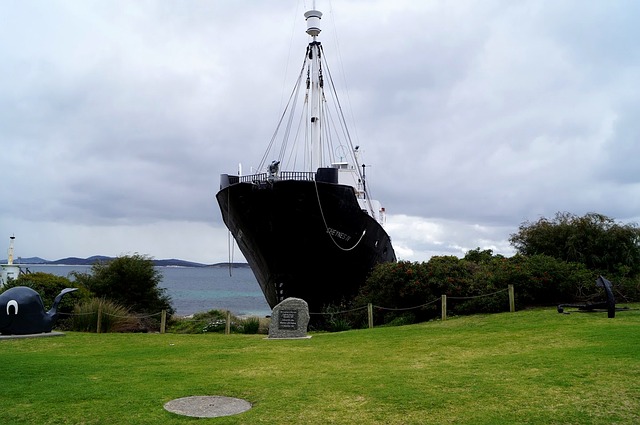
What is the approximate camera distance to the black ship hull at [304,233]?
2081cm

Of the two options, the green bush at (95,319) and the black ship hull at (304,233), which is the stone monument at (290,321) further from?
the green bush at (95,319)

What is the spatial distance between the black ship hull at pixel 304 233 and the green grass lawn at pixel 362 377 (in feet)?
26.9

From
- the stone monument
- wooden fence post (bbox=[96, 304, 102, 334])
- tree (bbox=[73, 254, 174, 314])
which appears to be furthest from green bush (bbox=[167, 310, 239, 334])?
the stone monument

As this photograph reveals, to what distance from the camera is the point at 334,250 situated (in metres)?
21.6

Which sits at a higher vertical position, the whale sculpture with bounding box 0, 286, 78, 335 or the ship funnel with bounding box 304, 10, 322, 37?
the ship funnel with bounding box 304, 10, 322, 37

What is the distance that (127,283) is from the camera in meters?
25.4

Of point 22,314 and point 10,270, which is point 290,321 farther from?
point 10,270

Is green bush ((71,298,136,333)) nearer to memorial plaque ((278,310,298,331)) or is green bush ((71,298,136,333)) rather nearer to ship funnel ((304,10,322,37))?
memorial plaque ((278,310,298,331))

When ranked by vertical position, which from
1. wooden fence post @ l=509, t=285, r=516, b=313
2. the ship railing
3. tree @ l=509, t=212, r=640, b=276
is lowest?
wooden fence post @ l=509, t=285, r=516, b=313

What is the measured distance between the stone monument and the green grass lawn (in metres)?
1.06

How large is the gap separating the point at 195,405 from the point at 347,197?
1546 centimetres

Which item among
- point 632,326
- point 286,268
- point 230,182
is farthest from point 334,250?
point 632,326

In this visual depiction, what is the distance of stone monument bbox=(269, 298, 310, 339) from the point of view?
14.4 meters

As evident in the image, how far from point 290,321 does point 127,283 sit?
45.3 ft
